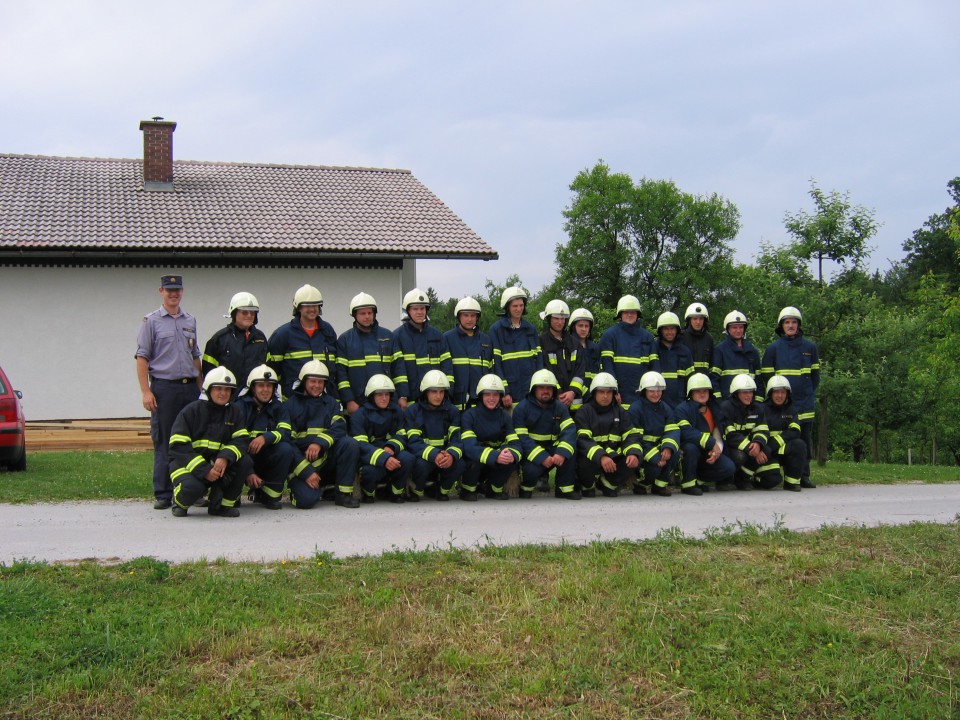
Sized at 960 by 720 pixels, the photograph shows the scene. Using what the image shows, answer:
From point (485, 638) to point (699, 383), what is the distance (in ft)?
21.0

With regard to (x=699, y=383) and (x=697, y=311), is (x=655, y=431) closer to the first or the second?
(x=699, y=383)

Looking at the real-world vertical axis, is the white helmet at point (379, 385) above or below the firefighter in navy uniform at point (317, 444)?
above

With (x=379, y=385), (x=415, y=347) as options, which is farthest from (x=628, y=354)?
(x=379, y=385)

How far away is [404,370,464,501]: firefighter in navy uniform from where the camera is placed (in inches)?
371

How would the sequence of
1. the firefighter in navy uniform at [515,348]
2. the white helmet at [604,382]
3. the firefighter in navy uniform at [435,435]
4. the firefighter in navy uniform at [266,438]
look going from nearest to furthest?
the firefighter in navy uniform at [266,438] < the firefighter in navy uniform at [435,435] < the white helmet at [604,382] < the firefighter in navy uniform at [515,348]

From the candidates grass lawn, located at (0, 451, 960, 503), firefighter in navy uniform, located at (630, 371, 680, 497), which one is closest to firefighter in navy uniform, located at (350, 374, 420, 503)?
grass lawn, located at (0, 451, 960, 503)

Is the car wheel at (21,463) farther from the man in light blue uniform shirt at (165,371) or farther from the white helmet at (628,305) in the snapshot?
the white helmet at (628,305)

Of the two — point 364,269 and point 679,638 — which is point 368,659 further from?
point 364,269

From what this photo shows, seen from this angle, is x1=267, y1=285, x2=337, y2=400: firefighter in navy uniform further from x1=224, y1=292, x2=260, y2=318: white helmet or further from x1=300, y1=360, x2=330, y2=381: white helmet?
x1=224, y1=292, x2=260, y2=318: white helmet

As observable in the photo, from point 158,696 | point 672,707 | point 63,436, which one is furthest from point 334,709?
point 63,436

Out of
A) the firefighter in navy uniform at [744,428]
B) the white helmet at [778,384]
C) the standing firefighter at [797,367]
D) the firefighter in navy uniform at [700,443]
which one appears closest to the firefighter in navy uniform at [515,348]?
the firefighter in navy uniform at [700,443]

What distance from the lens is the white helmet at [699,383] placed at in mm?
10727

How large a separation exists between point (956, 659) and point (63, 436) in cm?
1664

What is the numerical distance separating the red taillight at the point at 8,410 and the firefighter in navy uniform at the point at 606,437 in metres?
7.43
